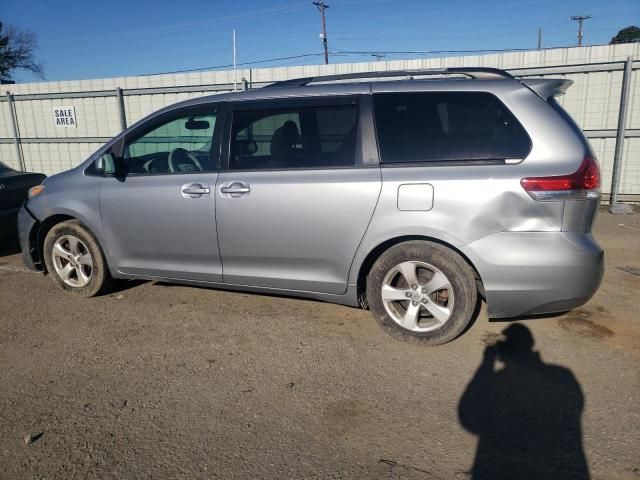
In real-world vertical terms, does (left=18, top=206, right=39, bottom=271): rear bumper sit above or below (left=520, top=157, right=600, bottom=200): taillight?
below

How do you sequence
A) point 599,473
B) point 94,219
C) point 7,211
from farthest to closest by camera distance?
point 7,211 → point 94,219 → point 599,473

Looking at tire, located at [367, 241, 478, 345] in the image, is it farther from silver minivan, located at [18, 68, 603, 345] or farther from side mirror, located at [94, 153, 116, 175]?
side mirror, located at [94, 153, 116, 175]

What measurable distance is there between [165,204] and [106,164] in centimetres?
68

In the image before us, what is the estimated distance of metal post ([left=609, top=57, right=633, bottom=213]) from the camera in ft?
27.5

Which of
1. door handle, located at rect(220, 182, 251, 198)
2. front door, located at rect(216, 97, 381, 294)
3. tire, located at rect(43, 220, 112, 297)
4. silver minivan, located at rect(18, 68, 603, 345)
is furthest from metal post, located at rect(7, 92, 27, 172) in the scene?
door handle, located at rect(220, 182, 251, 198)

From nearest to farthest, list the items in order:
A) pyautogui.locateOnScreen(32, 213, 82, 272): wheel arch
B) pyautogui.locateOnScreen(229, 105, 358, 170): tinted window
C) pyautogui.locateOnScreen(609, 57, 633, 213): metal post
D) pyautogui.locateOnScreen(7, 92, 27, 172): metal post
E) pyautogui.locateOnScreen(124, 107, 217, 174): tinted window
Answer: pyautogui.locateOnScreen(229, 105, 358, 170): tinted window → pyautogui.locateOnScreen(124, 107, 217, 174): tinted window → pyautogui.locateOnScreen(32, 213, 82, 272): wheel arch → pyautogui.locateOnScreen(609, 57, 633, 213): metal post → pyautogui.locateOnScreen(7, 92, 27, 172): metal post

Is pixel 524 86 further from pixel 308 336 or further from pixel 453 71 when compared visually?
pixel 308 336

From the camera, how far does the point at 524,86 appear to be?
11.5 ft

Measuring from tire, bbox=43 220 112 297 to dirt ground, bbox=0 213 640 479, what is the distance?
0.93ft

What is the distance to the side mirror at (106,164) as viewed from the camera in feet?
14.6

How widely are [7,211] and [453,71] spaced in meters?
5.93

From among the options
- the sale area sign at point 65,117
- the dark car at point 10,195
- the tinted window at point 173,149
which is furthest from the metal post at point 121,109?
the tinted window at point 173,149

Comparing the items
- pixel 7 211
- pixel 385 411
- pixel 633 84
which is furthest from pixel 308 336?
pixel 633 84

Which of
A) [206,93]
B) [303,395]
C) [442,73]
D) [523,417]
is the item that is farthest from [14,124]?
[523,417]
